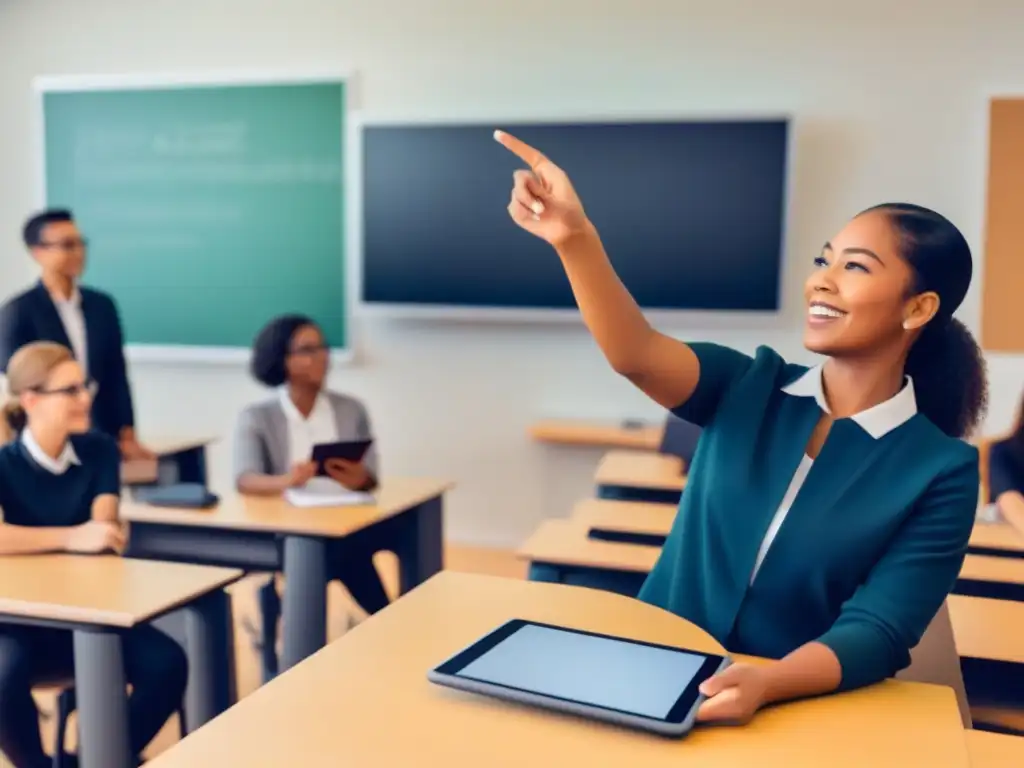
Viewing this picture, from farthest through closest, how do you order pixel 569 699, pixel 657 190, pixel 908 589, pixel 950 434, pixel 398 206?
pixel 398 206 < pixel 657 190 < pixel 950 434 < pixel 908 589 < pixel 569 699

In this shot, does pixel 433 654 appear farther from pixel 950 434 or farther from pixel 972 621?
pixel 972 621

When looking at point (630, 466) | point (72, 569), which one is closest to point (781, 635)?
point (72, 569)

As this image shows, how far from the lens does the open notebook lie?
2725 mm

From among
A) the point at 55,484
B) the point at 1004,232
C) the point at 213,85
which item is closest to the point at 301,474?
the point at 55,484

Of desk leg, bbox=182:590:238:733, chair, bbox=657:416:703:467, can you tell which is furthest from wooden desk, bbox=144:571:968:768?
chair, bbox=657:416:703:467

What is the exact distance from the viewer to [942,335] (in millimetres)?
1250

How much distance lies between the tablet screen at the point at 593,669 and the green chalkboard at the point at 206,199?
11.5ft

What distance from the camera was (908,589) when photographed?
46.0 inches

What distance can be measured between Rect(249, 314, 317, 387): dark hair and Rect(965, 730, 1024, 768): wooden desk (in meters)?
2.35

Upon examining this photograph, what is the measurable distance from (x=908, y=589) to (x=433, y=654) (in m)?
Answer: 0.59

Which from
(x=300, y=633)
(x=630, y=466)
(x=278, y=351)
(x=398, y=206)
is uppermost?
(x=398, y=206)

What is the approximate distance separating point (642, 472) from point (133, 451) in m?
1.79

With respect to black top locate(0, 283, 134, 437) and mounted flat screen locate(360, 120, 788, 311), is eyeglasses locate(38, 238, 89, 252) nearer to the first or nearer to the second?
black top locate(0, 283, 134, 437)

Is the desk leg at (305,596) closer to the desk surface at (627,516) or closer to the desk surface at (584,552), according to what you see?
the desk surface at (584,552)
